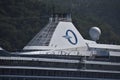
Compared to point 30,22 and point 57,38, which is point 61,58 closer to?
point 57,38

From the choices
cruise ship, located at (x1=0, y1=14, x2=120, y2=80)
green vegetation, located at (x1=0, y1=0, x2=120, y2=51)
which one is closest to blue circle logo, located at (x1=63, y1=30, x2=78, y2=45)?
cruise ship, located at (x1=0, y1=14, x2=120, y2=80)

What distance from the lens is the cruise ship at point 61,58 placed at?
71.0 metres

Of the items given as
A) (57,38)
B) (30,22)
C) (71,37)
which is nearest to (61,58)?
(57,38)

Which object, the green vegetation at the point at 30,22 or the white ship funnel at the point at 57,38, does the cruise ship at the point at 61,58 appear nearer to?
the white ship funnel at the point at 57,38

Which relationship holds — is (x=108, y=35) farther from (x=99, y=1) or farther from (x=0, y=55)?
(x=0, y=55)

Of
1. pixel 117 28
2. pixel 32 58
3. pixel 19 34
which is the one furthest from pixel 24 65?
pixel 117 28

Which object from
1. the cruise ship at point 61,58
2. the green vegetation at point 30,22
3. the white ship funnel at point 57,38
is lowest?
the cruise ship at point 61,58

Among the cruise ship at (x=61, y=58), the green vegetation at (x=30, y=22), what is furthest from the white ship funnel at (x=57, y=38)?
the green vegetation at (x=30, y=22)

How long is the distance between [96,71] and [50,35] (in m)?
5.42

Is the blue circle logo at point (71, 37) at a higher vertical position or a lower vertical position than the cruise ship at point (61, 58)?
higher

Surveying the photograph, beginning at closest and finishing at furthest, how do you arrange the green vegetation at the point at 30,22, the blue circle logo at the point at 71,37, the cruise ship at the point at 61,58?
the cruise ship at the point at 61,58
the blue circle logo at the point at 71,37
the green vegetation at the point at 30,22

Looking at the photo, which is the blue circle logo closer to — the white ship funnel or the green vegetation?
the white ship funnel

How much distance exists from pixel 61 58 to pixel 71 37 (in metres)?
3.94

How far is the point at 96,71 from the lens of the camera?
74.4 meters
